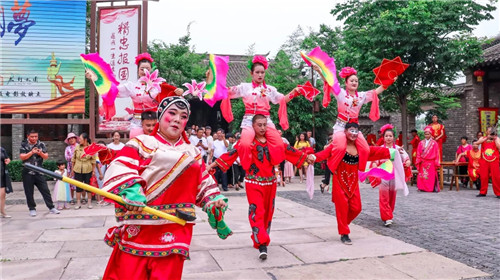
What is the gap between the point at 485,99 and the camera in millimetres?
15664

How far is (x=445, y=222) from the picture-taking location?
684 centimetres

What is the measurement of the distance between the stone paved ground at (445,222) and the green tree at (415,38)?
384cm

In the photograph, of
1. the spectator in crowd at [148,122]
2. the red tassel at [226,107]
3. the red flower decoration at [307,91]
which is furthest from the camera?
the red flower decoration at [307,91]

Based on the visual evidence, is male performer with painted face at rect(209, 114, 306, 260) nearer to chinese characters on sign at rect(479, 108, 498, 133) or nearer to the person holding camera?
the person holding camera

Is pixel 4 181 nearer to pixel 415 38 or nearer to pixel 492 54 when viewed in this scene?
pixel 415 38

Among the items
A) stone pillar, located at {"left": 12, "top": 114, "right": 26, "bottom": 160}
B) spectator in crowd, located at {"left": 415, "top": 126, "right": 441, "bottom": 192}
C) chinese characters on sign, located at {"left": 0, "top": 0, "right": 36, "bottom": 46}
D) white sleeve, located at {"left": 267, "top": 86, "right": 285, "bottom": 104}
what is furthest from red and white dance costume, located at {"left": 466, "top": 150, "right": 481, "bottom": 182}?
stone pillar, located at {"left": 12, "top": 114, "right": 26, "bottom": 160}

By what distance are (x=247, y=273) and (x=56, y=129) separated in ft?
50.7

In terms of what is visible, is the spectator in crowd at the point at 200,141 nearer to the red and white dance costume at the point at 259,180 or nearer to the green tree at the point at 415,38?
the green tree at the point at 415,38

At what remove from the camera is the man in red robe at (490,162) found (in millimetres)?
10336

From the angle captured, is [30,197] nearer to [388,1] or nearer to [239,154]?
[239,154]

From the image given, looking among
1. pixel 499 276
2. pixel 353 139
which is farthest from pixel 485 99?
pixel 499 276

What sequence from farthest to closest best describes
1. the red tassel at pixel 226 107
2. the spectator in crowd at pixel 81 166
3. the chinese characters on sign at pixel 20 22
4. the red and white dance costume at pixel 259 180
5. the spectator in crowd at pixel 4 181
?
the chinese characters on sign at pixel 20 22 < the spectator in crowd at pixel 81 166 < the spectator in crowd at pixel 4 181 < the red tassel at pixel 226 107 < the red and white dance costume at pixel 259 180

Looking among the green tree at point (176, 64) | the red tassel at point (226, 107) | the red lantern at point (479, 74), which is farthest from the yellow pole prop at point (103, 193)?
the red lantern at point (479, 74)

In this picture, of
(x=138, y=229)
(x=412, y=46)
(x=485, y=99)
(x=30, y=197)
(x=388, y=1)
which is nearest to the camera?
(x=138, y=229)
